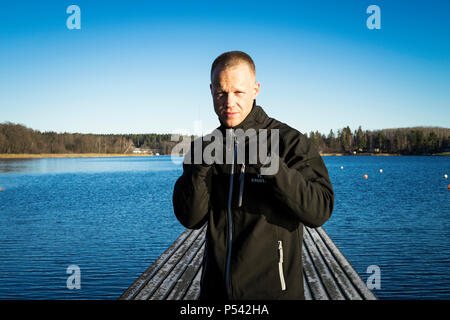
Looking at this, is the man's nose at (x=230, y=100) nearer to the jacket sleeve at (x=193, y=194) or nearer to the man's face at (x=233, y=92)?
the man's face at (x=233, y=92)

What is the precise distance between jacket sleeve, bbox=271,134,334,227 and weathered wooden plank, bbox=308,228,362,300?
162 inches

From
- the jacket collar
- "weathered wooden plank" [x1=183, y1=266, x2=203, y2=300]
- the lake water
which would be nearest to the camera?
the jacket collar

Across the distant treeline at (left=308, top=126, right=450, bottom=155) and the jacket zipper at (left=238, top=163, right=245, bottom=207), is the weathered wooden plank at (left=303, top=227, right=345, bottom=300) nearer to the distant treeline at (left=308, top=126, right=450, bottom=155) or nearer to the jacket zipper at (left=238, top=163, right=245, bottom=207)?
the jacket zipper at (left=238, top=163, right=245, bottom=207)

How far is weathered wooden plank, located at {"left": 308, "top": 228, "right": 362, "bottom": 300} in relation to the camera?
17.7ft

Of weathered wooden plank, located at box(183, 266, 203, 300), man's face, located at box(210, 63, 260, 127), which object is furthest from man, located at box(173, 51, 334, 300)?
weathered wooden plank, located at box(183, 266, 203, 300)

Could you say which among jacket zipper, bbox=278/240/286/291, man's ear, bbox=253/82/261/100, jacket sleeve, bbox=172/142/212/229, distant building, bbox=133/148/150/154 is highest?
distant building, bbox=133/148/150/154

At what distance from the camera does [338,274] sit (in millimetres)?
6336

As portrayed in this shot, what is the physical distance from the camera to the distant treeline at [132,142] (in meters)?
104

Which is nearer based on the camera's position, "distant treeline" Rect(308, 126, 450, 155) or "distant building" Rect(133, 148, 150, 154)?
"distant treeline" Rect(308, 126, 450, 155)

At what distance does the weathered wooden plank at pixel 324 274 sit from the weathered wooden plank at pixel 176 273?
8.28 feet

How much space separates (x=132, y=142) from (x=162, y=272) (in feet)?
545

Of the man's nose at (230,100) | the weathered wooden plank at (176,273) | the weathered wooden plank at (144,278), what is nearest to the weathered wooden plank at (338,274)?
the weathered wooden plank at (176,273)

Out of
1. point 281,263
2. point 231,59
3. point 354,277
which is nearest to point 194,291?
point 354,277

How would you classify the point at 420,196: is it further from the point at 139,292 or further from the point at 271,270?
the point at 271,270
